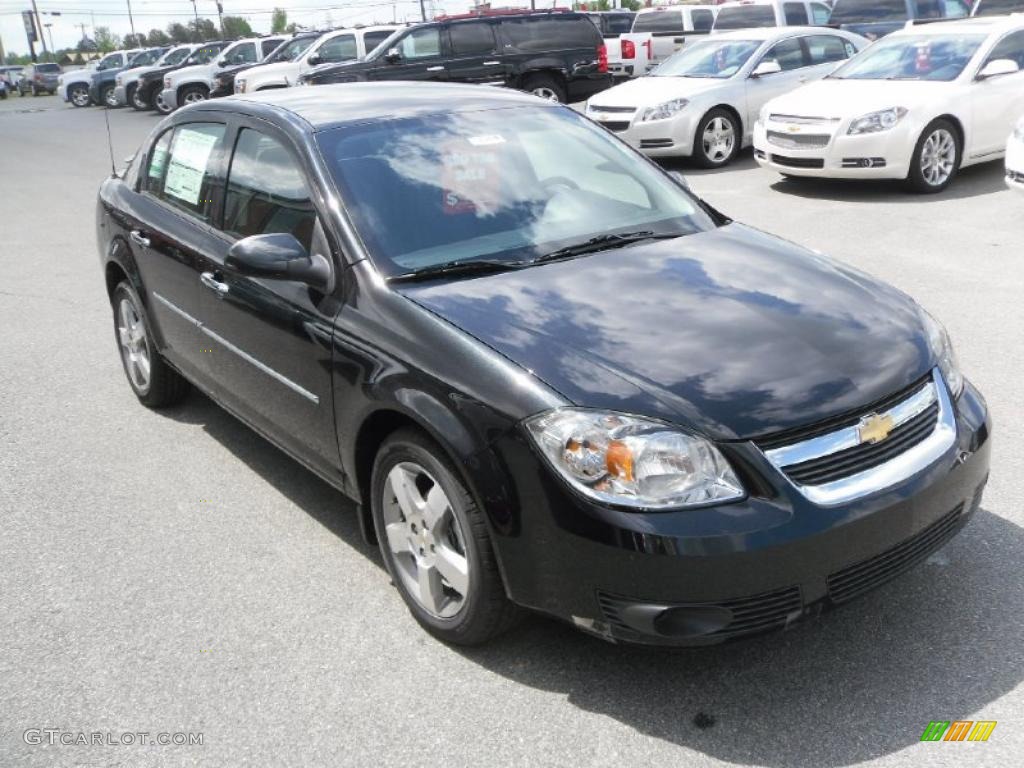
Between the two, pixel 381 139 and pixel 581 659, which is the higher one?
pixel 381 139

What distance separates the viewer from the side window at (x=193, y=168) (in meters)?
4.74

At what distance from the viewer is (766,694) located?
3.10 meters

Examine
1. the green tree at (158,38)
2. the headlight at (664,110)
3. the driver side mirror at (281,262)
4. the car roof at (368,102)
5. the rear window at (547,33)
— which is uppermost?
the green tree at (158,38)

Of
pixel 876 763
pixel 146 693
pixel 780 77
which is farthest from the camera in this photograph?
pixel 780 77

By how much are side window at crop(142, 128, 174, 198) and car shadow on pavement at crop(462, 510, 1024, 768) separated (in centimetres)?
310

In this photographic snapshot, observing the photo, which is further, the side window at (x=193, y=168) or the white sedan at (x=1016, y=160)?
the white sedan at (x=1016, y=160)

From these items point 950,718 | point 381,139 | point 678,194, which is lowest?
point 950,718

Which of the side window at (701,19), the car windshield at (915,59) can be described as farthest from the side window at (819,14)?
the car windshield at (915,59)

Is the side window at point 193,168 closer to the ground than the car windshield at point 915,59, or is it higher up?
higher up

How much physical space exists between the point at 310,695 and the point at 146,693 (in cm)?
52

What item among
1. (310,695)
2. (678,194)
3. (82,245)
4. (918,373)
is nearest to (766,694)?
(918,373)

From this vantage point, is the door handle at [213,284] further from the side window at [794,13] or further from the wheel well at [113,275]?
the side window at [794,13]

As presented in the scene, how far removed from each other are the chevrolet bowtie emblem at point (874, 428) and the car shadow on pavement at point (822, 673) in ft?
1.64

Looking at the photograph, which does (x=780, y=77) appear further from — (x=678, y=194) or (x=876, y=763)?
(x=876, y=763)
